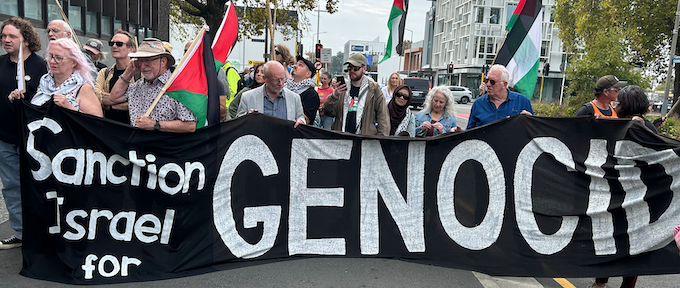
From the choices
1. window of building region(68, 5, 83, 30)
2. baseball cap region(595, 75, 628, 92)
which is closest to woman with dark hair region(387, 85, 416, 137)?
baseball cap region(595, 75, 628, 92)

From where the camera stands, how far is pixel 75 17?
46.8 ft

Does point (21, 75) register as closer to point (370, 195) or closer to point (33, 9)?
point (370, 195)

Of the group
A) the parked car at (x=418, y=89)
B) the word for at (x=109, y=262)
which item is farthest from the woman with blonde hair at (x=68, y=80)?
the parked car at (x=418, y=89)

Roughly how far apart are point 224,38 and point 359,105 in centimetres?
205

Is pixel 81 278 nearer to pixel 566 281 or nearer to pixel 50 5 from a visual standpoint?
pixel 566 281

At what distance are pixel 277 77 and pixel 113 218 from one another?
75.3 inches

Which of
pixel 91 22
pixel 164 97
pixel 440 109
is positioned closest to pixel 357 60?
pixel 440 109

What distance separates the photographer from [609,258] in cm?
389

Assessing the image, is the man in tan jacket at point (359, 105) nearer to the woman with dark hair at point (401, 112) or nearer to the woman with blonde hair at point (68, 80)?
the woman with dark hair at point (401, 112)

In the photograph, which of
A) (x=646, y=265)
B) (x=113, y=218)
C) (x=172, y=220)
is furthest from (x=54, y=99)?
(x=646, y=265)

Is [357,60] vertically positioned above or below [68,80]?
above

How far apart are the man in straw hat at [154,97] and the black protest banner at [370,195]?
86 mm

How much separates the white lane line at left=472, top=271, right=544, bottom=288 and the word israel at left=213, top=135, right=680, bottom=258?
27 centimetres

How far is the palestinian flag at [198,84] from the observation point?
3.82 meters
